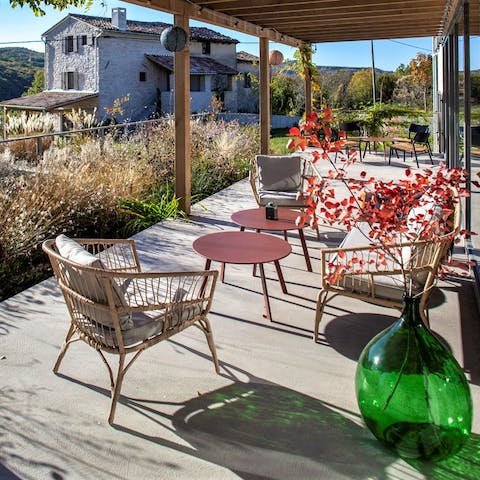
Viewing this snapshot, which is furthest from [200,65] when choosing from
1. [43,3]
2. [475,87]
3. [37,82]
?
[475,87]

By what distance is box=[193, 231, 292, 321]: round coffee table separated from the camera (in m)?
3.87

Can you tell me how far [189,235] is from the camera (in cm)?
612

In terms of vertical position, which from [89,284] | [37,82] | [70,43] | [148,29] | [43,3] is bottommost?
[89,284]

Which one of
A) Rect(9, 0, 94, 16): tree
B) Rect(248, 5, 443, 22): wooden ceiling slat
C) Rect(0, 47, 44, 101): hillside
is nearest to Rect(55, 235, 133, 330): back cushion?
Rect(9, 0, 94, 16): tree

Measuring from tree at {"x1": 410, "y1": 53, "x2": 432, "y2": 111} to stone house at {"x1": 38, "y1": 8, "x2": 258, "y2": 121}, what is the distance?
13.6 metres

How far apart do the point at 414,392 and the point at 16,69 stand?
39.8 meters

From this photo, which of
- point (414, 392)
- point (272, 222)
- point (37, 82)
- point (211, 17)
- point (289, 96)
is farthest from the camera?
point (37, 82)

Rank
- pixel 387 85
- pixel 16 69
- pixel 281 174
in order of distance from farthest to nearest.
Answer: pixel 16 69 → pixel 387 85 → pixel 281 174

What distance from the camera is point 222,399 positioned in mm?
2891

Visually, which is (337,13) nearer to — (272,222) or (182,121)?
(182,121)

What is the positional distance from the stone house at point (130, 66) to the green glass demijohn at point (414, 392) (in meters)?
29.3

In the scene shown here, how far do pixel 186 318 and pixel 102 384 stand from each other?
23.5 inches

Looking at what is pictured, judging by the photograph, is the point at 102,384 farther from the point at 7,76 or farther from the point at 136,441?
the point at 7,76

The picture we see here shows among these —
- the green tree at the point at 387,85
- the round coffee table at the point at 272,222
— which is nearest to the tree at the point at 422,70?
the green tree at the point at 387,85
